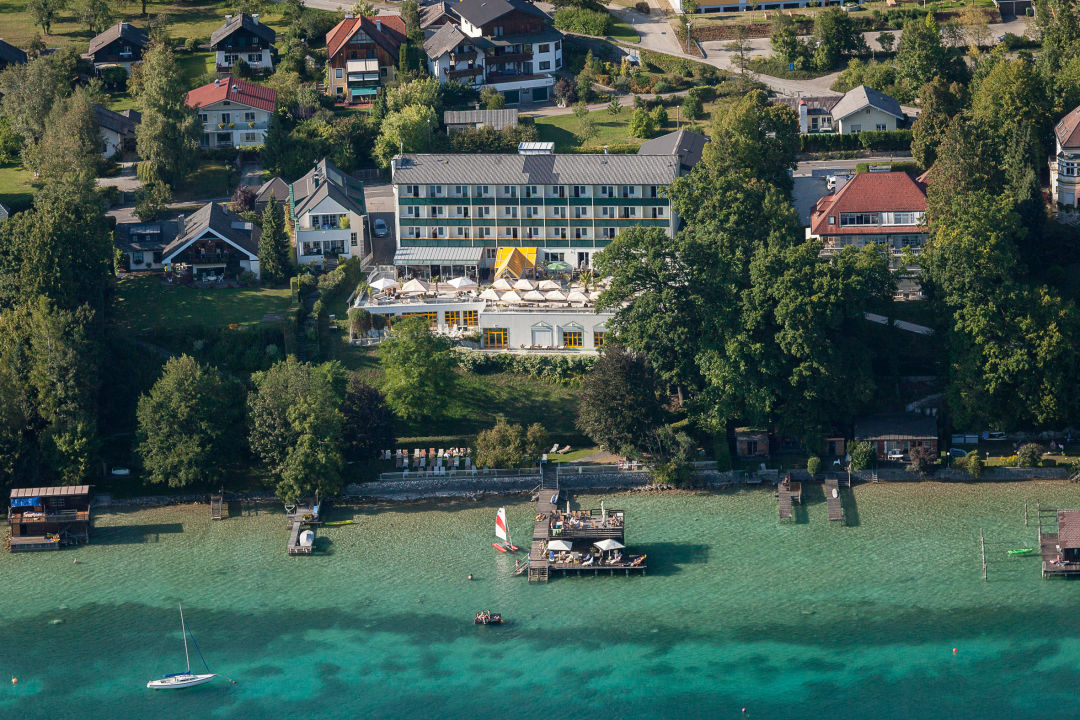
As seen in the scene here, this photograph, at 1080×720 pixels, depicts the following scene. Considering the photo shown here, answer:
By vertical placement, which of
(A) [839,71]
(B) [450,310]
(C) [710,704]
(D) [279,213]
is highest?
(A) [839,71]

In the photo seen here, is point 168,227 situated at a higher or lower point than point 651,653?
higher

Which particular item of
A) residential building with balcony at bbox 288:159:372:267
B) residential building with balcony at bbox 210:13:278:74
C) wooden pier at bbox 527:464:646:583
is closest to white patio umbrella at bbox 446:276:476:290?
residential building with balcony at bbox 288:159:372:267

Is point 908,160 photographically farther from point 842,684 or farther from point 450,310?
point 842,684

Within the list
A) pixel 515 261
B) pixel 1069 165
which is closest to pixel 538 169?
pixel 515 261

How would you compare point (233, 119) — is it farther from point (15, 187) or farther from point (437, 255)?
point (437, 255)

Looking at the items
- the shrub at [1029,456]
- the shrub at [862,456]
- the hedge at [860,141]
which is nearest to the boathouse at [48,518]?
the shrub at [862,456]

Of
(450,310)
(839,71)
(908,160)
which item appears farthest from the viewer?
(839,71)

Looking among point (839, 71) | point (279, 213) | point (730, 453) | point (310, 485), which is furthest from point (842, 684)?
point (839, 71)
